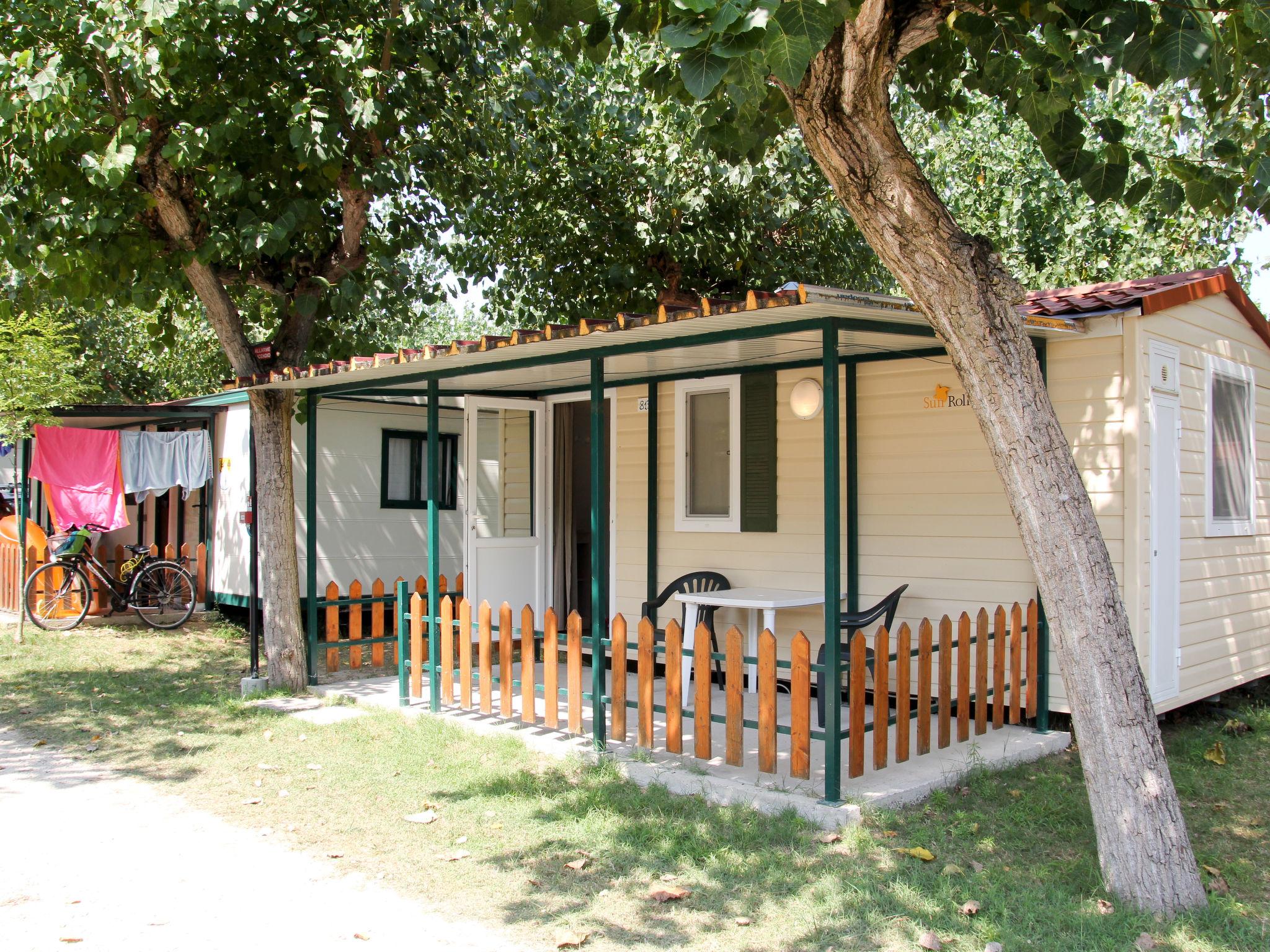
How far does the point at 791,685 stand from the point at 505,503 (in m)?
3.87

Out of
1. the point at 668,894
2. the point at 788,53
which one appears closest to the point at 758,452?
the point at 668,894

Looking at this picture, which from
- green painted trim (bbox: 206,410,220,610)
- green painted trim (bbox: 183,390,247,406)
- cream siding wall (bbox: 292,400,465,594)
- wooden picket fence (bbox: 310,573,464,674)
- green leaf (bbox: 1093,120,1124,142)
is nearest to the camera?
green leaf (bbox: 1093,120,1124,142)

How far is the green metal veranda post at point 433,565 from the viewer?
727 cm

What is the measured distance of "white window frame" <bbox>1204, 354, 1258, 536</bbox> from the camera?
6.98 metres

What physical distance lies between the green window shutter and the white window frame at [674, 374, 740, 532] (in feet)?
0.18

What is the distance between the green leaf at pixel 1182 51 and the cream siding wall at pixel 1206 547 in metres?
2.28

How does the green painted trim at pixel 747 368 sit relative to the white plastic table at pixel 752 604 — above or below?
above

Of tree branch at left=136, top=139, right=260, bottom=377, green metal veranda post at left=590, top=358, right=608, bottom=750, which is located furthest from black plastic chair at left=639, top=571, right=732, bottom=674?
tree branch at left=136, top=139, right=260, bottom=377

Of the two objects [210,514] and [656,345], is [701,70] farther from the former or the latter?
[210,514]

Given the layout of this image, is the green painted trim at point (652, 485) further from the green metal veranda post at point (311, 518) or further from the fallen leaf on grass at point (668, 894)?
the fallen leaf on grass at point (668, 894)

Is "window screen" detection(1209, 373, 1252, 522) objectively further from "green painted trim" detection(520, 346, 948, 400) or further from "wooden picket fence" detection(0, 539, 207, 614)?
"wooden picket fence" detection(0, 539, 207, 614)

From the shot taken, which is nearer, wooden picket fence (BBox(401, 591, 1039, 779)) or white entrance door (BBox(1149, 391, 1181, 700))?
wooden picket fence (BBox(401, 591, 1039, 779))

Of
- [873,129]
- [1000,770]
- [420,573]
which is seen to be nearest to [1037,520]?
[873,129]

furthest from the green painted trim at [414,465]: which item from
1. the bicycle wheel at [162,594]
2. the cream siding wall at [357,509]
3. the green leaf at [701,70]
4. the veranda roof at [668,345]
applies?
the green leaf at [701,70]
